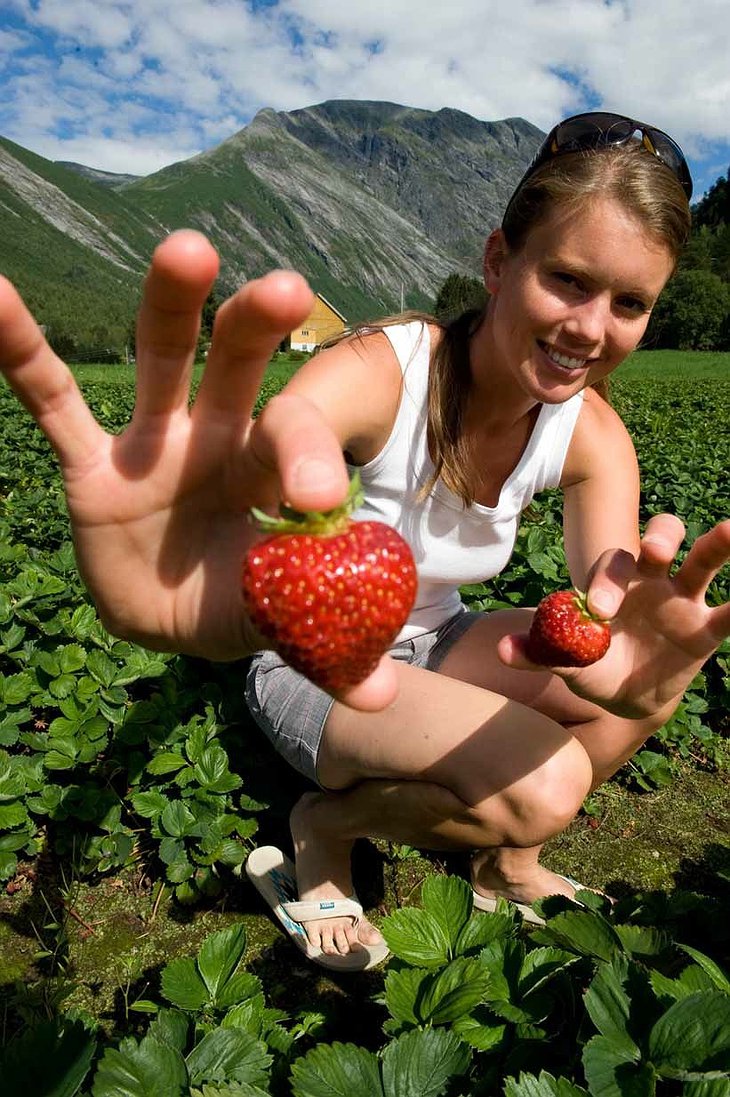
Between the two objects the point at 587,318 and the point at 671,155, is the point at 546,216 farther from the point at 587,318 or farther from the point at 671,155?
the point at 671,155

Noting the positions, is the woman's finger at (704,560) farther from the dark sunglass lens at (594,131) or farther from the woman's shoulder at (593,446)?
the dark sunglass lens at (594,131)

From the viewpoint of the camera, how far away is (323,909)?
2158 mm

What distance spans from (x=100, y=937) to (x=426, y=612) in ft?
4.32

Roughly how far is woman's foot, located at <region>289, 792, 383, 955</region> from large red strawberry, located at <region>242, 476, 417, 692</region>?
133 cm

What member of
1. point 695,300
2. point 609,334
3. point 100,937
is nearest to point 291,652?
point 609,334

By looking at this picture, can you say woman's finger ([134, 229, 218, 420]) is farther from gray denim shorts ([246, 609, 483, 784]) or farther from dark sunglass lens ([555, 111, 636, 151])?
dark sunglass lens ([555, 111, 636, 151])

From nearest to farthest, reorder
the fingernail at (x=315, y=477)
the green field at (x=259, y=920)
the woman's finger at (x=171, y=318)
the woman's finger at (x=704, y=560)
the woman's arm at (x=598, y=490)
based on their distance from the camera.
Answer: the fingernail at (x=315, y=477)
the woman's finger at (x=171, y=318)
the green field at (x=259, y=920)
the woman's finger at (x=704, y=560)
the woman's arm at (x=598, y=490)

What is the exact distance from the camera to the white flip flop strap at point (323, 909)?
214cm

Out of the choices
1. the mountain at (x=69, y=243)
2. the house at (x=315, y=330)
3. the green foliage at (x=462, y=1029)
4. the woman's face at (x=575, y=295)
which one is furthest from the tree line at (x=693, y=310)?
the green foliage at (x=462, y=1029)

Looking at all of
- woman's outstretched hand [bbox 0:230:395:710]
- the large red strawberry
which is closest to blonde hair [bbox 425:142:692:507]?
woman's outstretched hand [bbox 0:230:395:710]

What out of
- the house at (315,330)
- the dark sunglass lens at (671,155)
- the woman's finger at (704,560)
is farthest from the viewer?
the house at (315,330)

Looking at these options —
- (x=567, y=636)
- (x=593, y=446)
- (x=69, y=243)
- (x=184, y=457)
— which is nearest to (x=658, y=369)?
(x=593, y=446)

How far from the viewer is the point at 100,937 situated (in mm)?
2158

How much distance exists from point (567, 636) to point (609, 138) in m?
1.35
